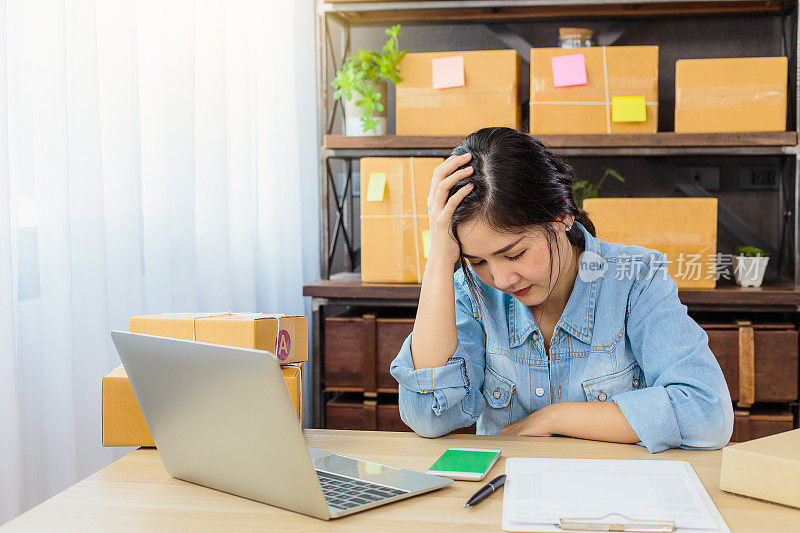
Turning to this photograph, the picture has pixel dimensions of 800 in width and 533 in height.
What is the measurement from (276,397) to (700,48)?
237 centimetres

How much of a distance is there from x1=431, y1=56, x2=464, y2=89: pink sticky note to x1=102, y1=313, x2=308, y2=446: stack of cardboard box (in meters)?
1.32

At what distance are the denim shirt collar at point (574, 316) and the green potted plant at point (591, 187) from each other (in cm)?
122

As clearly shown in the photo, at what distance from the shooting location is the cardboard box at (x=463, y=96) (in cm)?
229

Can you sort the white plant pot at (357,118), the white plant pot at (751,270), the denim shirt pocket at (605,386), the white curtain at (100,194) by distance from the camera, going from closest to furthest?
the denim shirt pocket at (605,386), the white curtain at (100,194), the white plant pot at (751,270), the white plant pot at (357,118)

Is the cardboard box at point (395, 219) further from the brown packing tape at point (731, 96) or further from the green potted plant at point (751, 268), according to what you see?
the green potted plant at point (751, 268)

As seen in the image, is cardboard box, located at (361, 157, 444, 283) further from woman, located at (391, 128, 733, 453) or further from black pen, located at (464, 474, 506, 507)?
black pen, located at (464, 474, 506, 507)

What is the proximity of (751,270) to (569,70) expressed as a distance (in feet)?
2.61

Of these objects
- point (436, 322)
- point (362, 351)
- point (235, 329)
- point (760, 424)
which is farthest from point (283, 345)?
point (760, 424)

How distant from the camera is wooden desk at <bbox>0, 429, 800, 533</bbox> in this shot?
32.3 inches

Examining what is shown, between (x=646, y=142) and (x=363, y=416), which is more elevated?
(x=646, y=142)

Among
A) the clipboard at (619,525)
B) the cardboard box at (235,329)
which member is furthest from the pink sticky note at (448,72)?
the clipboard at (619,525)

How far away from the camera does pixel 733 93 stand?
7.29ft

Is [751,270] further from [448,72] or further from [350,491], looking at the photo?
[350,491]

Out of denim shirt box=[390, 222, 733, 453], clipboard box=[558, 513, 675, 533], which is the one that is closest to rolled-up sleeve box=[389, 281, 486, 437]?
denim shirt box=[390, 222, 733, 453]
